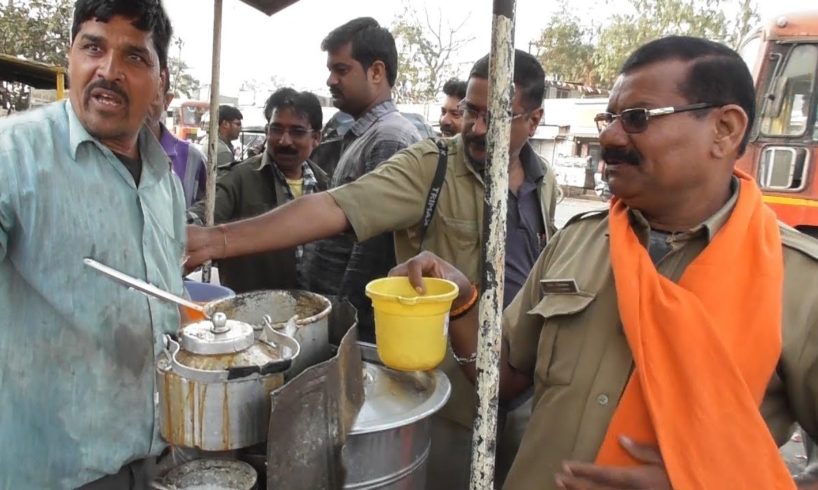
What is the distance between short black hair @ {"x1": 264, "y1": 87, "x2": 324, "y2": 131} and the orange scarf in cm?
265

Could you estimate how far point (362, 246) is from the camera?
257 centimetres

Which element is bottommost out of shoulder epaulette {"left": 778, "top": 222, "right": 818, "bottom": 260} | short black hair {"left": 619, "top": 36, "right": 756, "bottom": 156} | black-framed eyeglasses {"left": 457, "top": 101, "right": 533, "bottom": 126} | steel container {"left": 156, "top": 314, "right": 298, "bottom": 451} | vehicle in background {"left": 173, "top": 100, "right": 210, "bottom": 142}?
steel container {"left": 156, "top": 314, "right": 298, "bottom": 451}

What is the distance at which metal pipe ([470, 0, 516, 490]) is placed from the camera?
117 cm

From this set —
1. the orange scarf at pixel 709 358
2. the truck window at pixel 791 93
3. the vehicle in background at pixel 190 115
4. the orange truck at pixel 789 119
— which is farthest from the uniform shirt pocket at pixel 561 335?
the vehicle in background at pixel 190 115

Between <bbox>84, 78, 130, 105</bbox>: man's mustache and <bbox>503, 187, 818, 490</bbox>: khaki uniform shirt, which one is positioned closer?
<bbox>503, 187, 818, 490</bbox>: khaki uniform shirt

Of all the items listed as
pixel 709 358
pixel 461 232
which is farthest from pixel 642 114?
pixel 461 232

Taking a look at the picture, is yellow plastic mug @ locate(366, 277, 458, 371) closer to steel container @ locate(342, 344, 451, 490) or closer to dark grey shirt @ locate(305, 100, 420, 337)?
steel container @ locate(342, 344, 451, 490)

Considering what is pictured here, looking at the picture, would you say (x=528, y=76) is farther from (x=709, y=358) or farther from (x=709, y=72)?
(x=709, y=358)

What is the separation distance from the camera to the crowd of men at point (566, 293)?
1267mm

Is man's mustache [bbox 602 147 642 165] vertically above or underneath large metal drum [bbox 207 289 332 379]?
above

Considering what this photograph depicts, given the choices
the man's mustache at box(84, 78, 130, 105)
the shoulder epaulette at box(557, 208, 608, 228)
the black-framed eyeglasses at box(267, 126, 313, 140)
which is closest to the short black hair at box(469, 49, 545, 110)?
the shoulder epaulette at box(557, 208, 608, 228)

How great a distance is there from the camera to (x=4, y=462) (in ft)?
4.63

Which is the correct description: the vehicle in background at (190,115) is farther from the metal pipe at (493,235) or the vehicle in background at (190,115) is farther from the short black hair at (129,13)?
the metal pipe at (493,235)

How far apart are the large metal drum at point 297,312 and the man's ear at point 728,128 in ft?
3.45
